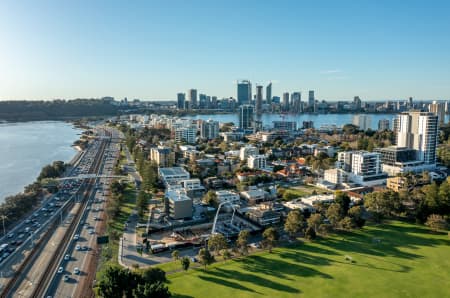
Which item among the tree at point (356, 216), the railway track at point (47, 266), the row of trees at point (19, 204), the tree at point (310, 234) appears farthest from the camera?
the row of trees at point (19, 204)

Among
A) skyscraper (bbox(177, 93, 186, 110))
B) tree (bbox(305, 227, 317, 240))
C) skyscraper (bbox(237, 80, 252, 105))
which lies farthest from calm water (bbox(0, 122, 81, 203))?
skyscraper (bbox(237, 80, 252, 105))

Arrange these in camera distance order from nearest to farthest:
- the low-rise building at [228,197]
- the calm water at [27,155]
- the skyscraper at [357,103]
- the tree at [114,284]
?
the tree at [114,284] → the low-rise building at [228,197] → the calm water at [27,155] → the skyscraper at [357,103]

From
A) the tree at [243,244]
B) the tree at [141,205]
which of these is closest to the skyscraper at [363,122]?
the tree at [141,205]

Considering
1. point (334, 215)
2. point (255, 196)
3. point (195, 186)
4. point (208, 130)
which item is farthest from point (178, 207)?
point (208, 130)

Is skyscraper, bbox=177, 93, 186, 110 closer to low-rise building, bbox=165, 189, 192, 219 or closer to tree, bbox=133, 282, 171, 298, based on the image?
low-rise building, bbox=165, 189, 192, 219

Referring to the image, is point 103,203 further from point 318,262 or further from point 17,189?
point 318,262

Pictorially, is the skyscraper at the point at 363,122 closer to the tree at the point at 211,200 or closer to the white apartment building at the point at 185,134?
the white apartment building at the point at 185,134

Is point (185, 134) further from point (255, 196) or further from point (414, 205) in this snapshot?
point (414, 205)
